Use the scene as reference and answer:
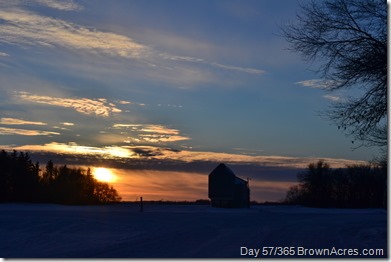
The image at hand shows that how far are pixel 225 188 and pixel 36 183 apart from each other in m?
27.2

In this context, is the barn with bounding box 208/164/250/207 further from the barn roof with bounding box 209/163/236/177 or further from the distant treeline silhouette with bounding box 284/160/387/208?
the distant treeline silhouette with bounding box 284/160/387/208

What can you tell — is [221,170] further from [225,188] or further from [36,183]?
[36,183]

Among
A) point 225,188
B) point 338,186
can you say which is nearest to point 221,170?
point 225,188

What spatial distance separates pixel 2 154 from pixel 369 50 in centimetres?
7147

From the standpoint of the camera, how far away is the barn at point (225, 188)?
3452 inches

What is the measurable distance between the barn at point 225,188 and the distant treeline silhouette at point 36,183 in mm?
19521

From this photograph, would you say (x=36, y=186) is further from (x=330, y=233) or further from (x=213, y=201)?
(x=330, y=233)

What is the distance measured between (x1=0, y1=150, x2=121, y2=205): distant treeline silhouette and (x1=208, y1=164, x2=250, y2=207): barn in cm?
1952

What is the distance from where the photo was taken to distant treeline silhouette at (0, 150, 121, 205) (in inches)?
3246

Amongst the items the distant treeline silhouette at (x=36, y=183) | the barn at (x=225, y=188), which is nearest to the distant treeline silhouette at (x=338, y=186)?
the barn at (x=225, y=188)

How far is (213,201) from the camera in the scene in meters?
88.4

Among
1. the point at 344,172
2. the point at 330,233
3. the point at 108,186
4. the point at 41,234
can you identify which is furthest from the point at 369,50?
the point at 108,186

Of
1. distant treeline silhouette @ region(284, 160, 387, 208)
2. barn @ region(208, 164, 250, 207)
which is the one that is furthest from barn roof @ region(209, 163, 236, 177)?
distant treeline silhouette @ region(284, 160, 387, 208)

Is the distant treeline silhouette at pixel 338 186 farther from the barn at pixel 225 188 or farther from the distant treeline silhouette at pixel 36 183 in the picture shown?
the distant treeline silhouette at pixel 36 183
